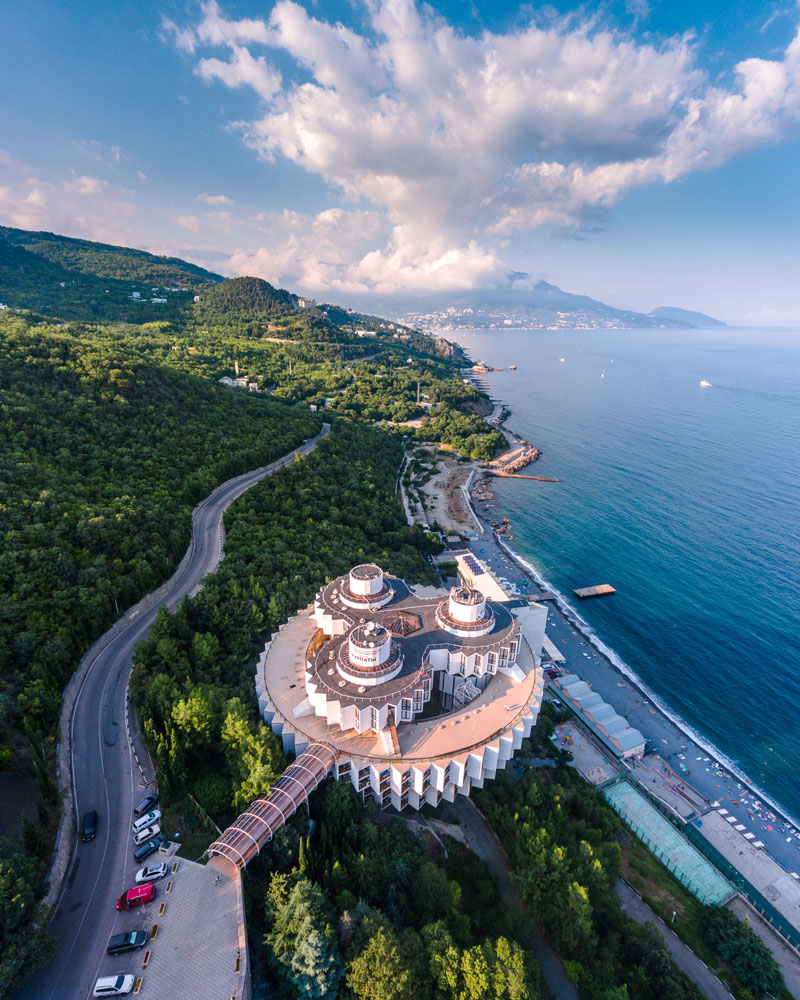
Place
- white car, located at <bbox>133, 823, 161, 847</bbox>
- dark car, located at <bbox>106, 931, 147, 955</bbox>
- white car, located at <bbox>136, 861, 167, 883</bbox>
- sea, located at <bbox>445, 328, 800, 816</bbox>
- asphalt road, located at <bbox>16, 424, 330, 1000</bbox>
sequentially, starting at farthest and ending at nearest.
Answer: sea, located at <bbox>445, 328, 800, 816</bbox>
white car, located at <bbox>133, 823, 161, 847</bbox>
white car, located at <bbox>136, 861, 167, 883</bbox>
dark car, located at <bbox>106, 931, 147, 955</bbox>
asphalt road, located at <bbox>16, 424, 330, 1000</bbox>

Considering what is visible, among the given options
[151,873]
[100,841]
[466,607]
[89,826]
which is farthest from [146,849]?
[466,607]

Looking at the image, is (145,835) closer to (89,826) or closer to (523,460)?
(89,826)

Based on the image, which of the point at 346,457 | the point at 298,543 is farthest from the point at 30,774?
the point at 346,457

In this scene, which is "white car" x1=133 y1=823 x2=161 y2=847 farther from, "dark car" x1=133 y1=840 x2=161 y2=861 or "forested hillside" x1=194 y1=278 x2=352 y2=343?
"forested hillside" x1=194 y1=278 x2=352 y2=343

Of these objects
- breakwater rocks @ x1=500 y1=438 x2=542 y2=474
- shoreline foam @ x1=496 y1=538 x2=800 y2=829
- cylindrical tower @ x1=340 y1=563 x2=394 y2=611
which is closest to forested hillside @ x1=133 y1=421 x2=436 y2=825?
cylindrical tower @ x1=340 y1=563 x2=394 y2=611

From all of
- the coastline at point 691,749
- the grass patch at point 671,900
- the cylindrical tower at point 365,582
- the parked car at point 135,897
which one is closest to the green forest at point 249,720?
the grass patch at point 671,900

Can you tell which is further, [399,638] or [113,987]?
[399,638]
